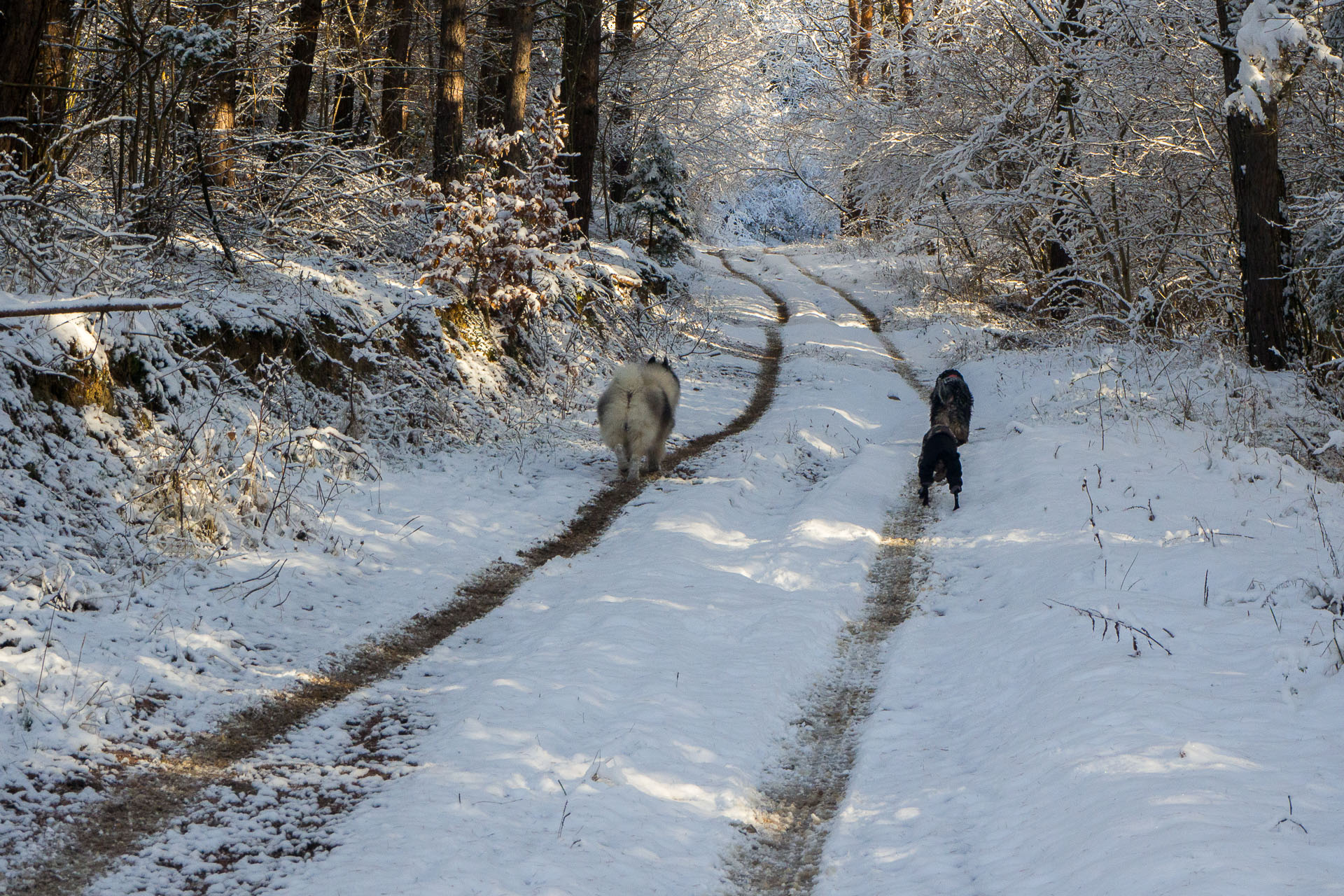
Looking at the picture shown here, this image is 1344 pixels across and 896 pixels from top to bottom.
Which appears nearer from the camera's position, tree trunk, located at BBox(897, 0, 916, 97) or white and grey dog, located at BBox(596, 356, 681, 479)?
white and grey dog, located at BBox(596, 356, 681, 479)

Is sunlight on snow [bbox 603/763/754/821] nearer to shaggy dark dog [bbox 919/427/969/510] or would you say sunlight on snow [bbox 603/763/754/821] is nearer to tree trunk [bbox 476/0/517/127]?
shaggy dark dog [bbox 919/427/969/510]

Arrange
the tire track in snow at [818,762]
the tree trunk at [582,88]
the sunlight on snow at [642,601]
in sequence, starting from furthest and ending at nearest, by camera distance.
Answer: the tree trunk at [582,88], the sunlight on snow at [642,601], the tire track in snow at [818,762]

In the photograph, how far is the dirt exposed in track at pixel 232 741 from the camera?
3691mm

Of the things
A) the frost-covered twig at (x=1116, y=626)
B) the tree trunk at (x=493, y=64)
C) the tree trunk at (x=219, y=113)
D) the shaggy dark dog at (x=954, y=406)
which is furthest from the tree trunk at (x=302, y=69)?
the frost-covered twig at (x=1116, y=626)

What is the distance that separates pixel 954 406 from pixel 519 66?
29.0ft

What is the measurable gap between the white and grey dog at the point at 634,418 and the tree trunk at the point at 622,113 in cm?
1451

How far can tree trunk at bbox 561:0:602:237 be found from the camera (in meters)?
17.9

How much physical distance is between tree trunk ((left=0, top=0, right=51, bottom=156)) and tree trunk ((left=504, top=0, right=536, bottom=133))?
7.49m

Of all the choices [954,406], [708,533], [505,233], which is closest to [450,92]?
[505,233]

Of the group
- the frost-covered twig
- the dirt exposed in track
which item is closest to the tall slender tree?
the dirt exposed in track

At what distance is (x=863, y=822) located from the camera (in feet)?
14.6

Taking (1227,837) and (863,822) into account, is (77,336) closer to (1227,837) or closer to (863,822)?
(863,822)

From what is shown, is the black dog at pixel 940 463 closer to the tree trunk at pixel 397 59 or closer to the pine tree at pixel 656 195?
the tree trunk at pixel 397 59

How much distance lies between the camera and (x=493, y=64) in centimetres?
2061
